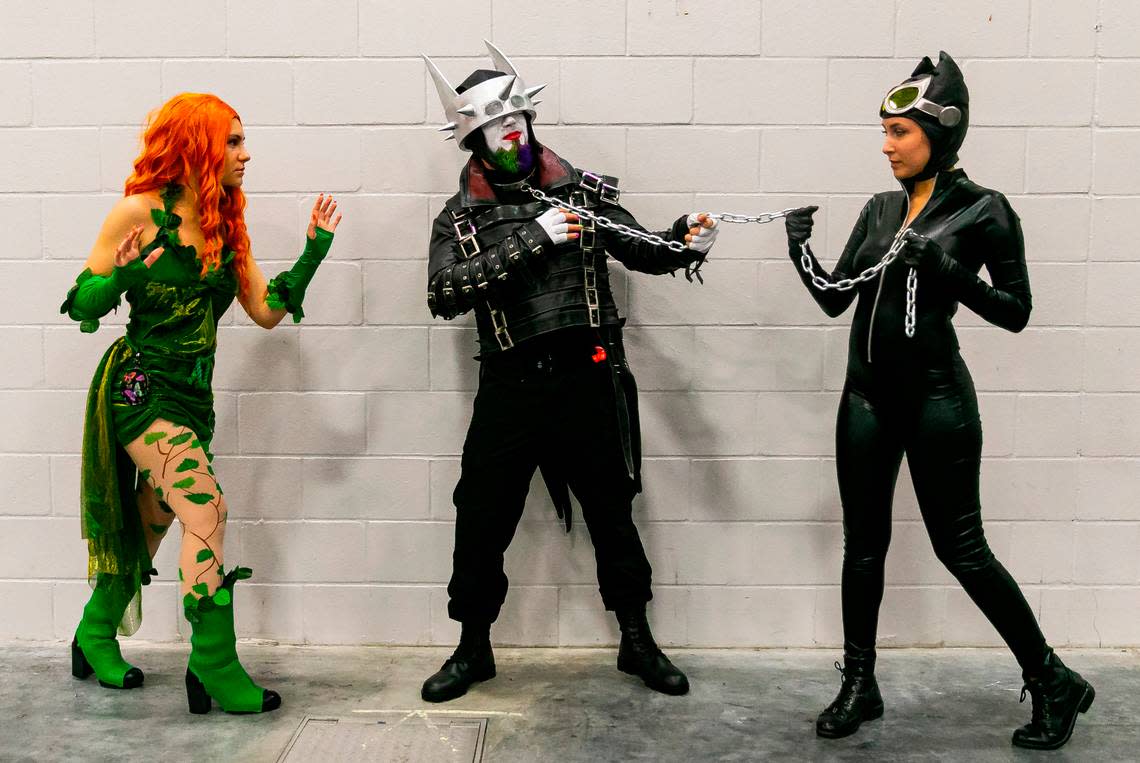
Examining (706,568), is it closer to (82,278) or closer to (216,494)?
(216,494)

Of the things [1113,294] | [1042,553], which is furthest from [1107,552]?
[1113,294]

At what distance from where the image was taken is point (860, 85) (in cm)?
351

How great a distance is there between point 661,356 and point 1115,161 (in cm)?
153

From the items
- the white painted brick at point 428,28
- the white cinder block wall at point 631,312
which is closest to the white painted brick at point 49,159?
the white cinder block wall at point 631,312

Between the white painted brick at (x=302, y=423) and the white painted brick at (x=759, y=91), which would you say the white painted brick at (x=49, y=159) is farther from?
the white painted brick at (x=759, y=91)

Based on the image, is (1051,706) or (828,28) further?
(828,28)

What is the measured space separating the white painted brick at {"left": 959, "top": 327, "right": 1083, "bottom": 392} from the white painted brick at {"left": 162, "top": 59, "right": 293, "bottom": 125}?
7.48 feet

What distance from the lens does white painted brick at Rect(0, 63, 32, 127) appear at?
3562mm

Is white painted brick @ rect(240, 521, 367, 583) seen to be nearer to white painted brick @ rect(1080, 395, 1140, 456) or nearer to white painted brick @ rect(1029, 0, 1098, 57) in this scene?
white painted brick @ rect(1080, 395, 1140, 456)

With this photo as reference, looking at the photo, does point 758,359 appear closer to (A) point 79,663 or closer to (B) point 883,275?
(B) point 883,275

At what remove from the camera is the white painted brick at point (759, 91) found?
3510 mm

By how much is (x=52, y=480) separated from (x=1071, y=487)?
3313mm

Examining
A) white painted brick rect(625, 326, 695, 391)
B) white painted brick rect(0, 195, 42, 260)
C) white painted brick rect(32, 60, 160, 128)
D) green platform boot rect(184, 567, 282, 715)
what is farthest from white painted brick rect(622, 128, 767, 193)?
white painted brick rect(0, 195, 42, 260)

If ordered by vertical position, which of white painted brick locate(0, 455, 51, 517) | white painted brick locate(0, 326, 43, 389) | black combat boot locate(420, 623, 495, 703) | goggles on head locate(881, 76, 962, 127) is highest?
goggles on head locate(881, 76, 962, 127)
